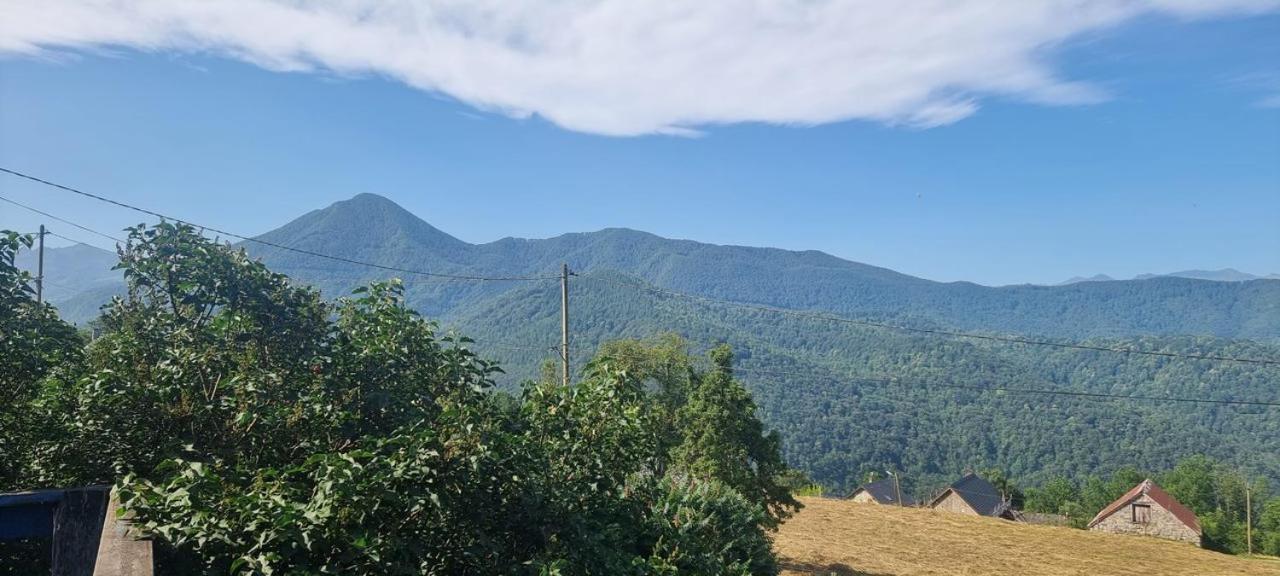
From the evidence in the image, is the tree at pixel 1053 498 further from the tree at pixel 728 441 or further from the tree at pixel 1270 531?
the tree at pixel 728 441

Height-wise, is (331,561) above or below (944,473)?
above

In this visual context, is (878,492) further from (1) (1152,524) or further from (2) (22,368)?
(2) (22,368)

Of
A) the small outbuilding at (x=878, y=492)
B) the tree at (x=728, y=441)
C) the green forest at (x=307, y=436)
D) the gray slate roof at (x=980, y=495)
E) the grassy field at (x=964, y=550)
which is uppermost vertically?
the green forest at (x=307, y=436)

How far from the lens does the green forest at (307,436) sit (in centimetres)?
436

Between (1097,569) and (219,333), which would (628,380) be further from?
(1097,569)

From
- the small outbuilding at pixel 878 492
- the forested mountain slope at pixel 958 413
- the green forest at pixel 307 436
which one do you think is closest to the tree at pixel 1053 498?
the small outbuilding at pixel 878 492

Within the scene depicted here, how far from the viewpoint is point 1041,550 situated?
28312 mm

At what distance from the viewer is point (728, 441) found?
17.2 m

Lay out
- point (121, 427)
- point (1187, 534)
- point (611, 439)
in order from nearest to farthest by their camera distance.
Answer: point (121, 427)
point (611, 439)
point (1187, 534)

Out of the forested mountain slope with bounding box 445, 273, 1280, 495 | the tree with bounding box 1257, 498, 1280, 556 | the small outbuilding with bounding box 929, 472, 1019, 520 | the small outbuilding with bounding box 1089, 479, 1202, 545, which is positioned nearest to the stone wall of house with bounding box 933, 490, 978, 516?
the small outbuilding with bounding box 929, 472, 1019, 520

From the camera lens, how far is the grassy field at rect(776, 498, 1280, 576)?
23516 mm

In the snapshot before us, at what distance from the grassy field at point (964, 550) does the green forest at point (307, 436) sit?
1641 centimetres

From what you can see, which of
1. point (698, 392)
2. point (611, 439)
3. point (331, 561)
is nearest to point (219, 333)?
point (331, 561)

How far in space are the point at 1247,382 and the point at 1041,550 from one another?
182 m
